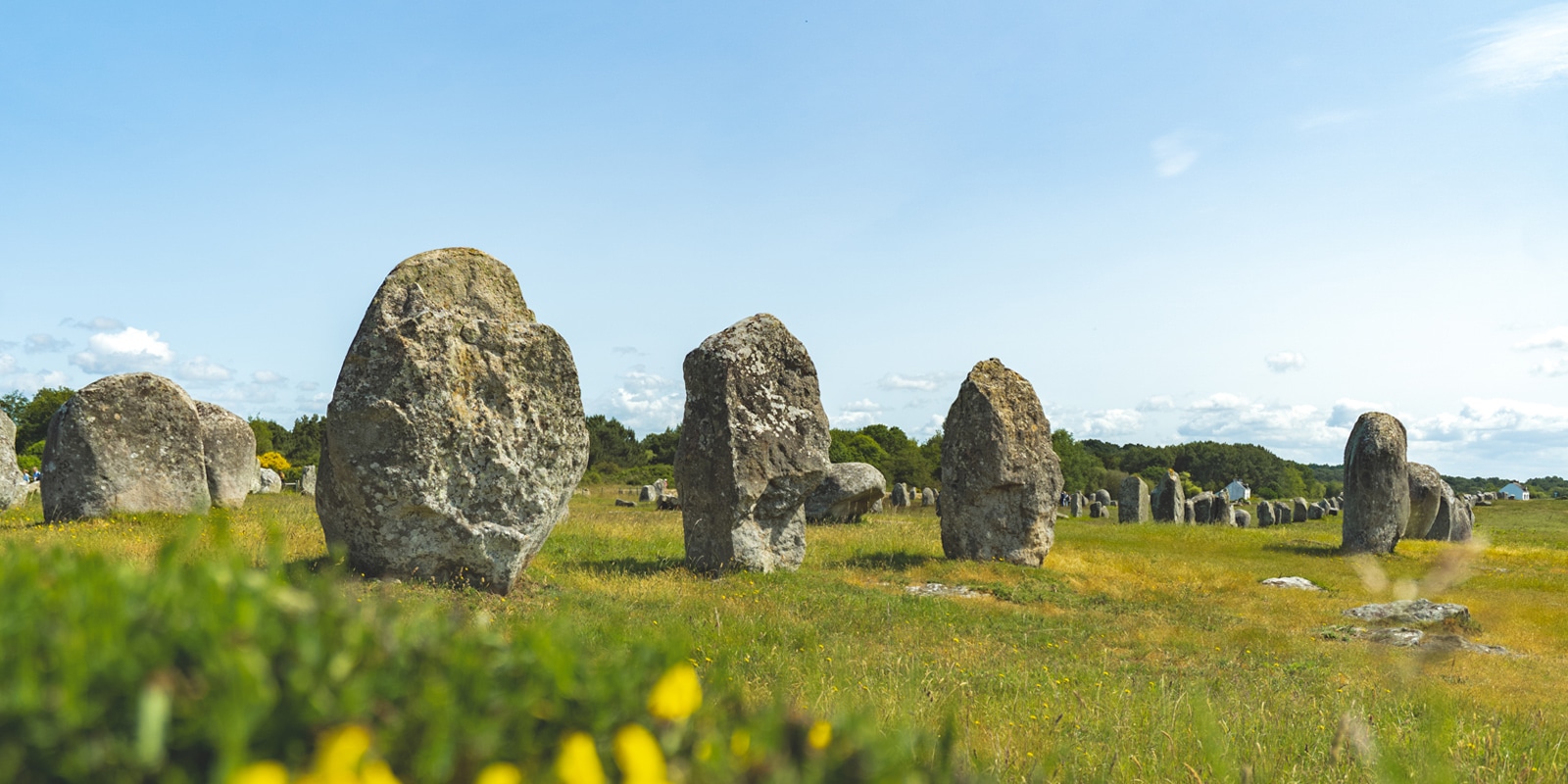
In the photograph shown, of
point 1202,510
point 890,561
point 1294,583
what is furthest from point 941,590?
point 1202,510

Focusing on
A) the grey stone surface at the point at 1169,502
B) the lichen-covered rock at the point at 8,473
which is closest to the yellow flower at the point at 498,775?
the lichen-covered rock at the point at 8,473

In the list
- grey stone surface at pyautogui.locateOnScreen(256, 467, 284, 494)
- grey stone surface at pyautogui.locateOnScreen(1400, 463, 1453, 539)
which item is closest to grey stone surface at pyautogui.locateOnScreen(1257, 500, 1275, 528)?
grey stone surface at pyautogui.locateOnScreen(1400, 463, 1453, 539)

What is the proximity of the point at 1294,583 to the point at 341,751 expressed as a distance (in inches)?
767

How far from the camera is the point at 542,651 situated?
1.78 meters

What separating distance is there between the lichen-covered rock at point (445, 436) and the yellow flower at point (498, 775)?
387 inches

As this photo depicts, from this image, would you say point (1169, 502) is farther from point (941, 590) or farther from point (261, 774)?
point (261, 774)

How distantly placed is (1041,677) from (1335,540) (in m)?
23.1

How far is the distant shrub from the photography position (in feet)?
4.56

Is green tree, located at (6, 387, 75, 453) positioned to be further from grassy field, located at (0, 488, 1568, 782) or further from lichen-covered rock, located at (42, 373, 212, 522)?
lichen-covered rock, located at (42, 373, 212, 522)

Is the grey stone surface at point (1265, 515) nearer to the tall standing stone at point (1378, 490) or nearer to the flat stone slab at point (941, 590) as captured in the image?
the tall standing stone at point (1378, 490)

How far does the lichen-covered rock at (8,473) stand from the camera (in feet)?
67.4

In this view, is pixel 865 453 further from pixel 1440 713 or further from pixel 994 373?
pixel 1440 713

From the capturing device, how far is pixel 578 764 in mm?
1499

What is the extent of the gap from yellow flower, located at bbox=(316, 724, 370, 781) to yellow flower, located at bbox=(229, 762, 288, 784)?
0.17 feet
